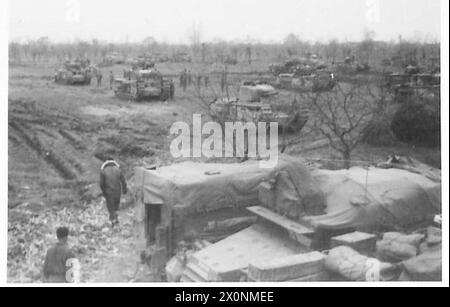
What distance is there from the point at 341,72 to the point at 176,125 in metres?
1.82

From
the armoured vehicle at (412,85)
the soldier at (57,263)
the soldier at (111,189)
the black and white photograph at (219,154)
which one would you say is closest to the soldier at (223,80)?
the black and white photograph at (219,154)

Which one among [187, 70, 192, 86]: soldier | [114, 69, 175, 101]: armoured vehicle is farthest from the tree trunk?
[114, 69, 175, 101]: armoured vehicle

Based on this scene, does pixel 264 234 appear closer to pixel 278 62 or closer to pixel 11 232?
pixel 278 62

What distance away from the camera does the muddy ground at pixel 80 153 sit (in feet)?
19.4

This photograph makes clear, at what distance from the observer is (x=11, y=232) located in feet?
19.5

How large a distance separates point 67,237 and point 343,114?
3108mm

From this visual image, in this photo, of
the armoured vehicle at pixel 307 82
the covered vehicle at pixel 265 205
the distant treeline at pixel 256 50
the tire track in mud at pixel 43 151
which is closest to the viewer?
the covered vehicle at pixel 265 205

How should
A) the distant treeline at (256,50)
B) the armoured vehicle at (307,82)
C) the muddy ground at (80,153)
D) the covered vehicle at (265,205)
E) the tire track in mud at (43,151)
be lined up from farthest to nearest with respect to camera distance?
the armoured vehicle at (307,82)
the distant treeline at (256,50)
the tire track in mud at (43,151)
the muddy ground at (80,153)
the covered vehicle at (265,205)

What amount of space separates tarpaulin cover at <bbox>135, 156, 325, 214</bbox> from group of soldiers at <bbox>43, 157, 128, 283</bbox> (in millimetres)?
222

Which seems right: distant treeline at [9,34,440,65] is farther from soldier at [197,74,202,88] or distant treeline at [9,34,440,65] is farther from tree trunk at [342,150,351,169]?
tree trunk at [342,150,351,169]

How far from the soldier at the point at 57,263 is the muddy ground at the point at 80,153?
0.28 ft

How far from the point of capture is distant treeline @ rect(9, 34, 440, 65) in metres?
6.14

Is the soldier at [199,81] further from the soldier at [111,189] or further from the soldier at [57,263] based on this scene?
the soldier at [57,263]
